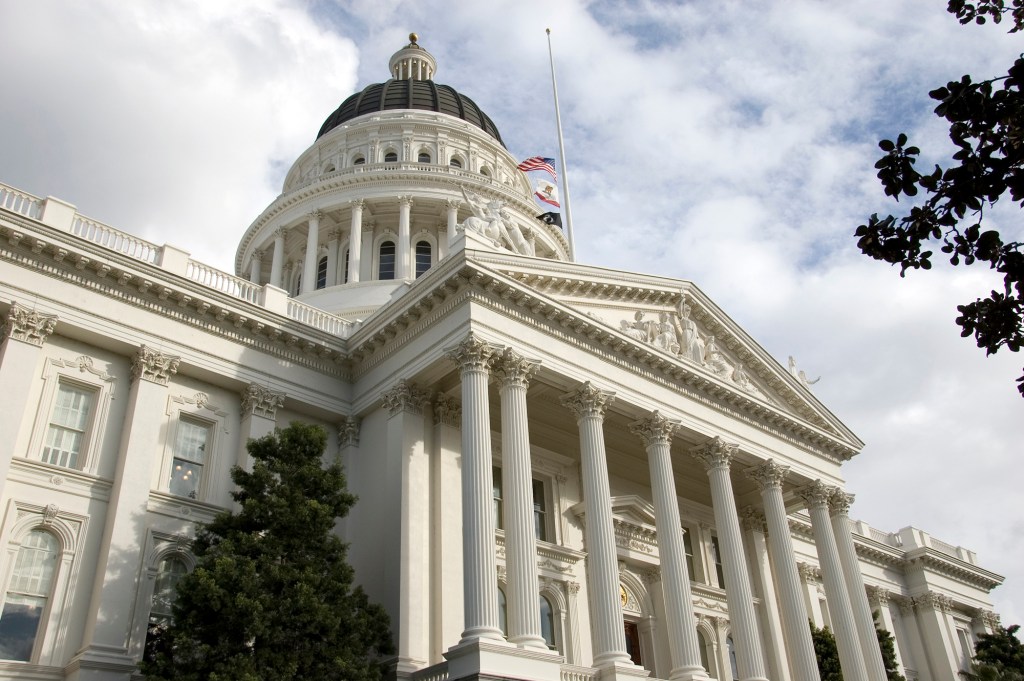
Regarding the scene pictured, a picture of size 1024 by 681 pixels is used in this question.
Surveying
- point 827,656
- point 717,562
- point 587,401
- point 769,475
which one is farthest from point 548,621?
point 827,656

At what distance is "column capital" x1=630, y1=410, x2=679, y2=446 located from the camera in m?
25.4

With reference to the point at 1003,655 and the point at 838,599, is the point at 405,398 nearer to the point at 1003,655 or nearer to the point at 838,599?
the point at 838,599

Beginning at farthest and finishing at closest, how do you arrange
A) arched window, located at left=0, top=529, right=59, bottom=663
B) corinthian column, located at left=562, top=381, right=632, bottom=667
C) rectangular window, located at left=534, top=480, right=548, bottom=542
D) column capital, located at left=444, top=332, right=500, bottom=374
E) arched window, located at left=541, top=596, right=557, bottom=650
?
rectangular window, located at left=534, top=480, right=548, bottom=542 < arched window, located at left=541, top=596, right=557, bottom=650 < column capital, located at left=444, top=332, right=500, bottom=374 < corinthian column, located at left=562, top=381, right=632, bottom=667 < arched window, located at left=0, top=529, right=59, bottom=663

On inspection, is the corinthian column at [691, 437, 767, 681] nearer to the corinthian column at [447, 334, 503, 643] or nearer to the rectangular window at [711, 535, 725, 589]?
the rectangular window at [711, 535, 725, 589]

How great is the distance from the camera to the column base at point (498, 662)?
1769 centimetres

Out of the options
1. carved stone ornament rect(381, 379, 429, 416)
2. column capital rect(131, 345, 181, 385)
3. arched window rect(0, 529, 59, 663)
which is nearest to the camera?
arched window rect(0, 529, 59, 663)

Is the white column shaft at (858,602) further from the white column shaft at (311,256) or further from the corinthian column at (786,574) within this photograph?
the white column shaft at (311,256)

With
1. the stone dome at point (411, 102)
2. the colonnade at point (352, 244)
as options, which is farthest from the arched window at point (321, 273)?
the stone dome at point (411, 102)

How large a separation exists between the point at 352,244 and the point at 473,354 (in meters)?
21.1

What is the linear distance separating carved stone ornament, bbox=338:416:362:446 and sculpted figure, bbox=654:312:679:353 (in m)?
8.75

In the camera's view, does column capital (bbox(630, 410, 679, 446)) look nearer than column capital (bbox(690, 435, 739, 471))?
Yes

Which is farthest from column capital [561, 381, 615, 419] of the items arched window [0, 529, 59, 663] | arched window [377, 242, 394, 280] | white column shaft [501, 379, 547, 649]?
arched window [377, 242, 394, 280]

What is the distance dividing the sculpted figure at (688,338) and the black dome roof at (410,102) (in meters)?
25.1

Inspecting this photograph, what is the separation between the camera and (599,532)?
22047 mm
